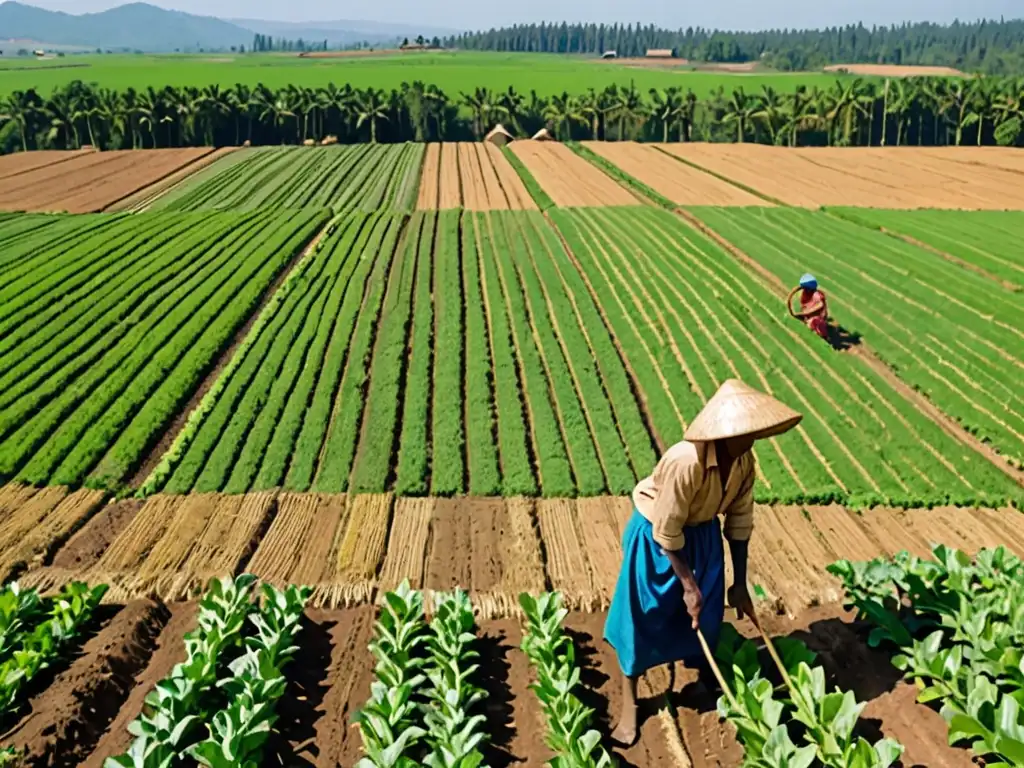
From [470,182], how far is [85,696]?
33.2m

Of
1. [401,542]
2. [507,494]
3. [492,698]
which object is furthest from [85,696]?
[507,494]

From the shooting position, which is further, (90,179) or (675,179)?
(90,179)

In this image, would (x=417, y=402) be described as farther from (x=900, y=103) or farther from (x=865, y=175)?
(x=900, y=103)

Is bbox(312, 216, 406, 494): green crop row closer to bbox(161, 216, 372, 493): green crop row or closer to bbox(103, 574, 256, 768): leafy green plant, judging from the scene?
bbox(161, 216, 372, 493): green crop row

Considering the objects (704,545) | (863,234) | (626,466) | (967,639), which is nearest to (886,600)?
(967,639)

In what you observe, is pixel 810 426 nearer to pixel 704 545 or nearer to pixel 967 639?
pixel 967 639

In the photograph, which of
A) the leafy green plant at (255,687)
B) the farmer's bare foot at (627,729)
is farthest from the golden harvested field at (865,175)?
the leafy green plant at (255,687)

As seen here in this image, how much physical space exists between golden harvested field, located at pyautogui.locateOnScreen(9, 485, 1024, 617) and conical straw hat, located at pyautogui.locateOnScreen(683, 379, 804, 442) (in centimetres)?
349

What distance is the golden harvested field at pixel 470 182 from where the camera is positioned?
1240 inches

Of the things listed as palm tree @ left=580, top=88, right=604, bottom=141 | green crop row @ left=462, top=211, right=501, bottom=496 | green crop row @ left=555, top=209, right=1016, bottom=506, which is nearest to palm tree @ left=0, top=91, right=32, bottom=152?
palm tree @ left=580, top=88, right=604, bottom=141

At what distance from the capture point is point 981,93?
172ft

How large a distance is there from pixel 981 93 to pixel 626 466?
180ft

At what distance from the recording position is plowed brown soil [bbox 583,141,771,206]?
1274 inches

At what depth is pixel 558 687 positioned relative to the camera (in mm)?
5910
